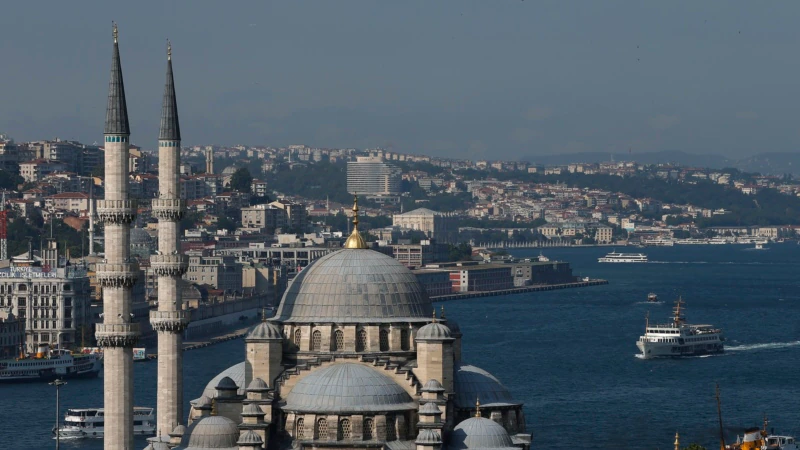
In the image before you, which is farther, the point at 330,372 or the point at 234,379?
the point at 234,379

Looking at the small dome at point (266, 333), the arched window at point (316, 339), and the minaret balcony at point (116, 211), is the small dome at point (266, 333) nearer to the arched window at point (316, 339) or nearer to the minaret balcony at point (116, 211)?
the arched window at point (316, 339)

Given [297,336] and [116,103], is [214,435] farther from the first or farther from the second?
[116,103]

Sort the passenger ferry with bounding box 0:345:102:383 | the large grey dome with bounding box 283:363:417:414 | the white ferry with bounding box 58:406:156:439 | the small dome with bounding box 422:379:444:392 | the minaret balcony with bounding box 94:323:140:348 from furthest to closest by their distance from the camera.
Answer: the passenger ferry with bounding box 0:345:102:383 → the white ferry with bounding box 58:406:156:439 → the minaret balcony with bounding box 94:323:140:348 → the small dome with bounding box 422:379:444:392 → the large grey dome with bounding box 283:363:417:414

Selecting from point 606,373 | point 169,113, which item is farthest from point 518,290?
point 169,113

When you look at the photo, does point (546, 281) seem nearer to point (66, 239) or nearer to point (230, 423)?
point (66, 239)

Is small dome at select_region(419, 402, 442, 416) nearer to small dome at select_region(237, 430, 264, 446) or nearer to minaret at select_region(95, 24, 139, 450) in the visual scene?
small dome at select_region(237, 430, 264, 446)

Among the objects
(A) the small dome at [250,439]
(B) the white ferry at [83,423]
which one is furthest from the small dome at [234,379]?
(B) the white ferry at [83,423]

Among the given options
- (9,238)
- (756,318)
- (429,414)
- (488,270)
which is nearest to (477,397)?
(429,414)

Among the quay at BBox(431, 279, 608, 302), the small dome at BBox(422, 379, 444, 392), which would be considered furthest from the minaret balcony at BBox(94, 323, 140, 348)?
the quay at BBox(431, 279, 608, 302)
